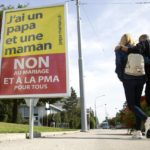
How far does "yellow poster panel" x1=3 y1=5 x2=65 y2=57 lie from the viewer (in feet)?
13.4

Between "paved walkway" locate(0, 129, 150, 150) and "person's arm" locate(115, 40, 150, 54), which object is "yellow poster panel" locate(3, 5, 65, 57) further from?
"paved walkway" locate(0, 129, 150, 150)

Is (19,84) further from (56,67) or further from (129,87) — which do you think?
(129,87)

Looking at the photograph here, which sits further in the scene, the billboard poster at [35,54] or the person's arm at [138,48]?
→ the billboard poster at [35,54]

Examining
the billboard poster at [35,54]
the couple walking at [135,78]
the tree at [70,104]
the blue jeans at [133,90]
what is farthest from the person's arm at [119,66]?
the tree at [70,104]

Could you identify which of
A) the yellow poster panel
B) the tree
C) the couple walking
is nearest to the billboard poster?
the yellow poster panel

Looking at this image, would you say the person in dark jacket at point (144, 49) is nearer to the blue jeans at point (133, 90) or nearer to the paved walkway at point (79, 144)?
the blue jeans at point (133, 90)

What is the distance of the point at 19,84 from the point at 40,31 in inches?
46.1

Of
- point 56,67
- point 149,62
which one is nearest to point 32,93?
point 56,67

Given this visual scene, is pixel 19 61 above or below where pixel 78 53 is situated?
below

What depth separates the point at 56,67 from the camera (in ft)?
13.0

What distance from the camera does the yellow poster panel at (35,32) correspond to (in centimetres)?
407

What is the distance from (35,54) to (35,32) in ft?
1.59

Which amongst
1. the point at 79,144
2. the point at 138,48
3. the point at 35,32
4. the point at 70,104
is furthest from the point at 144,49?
the point at 70,104

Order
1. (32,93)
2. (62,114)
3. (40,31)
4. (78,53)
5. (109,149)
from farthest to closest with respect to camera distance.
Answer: (62,114) < (78,53) < (40,31) < (32,93) < (109,149)
